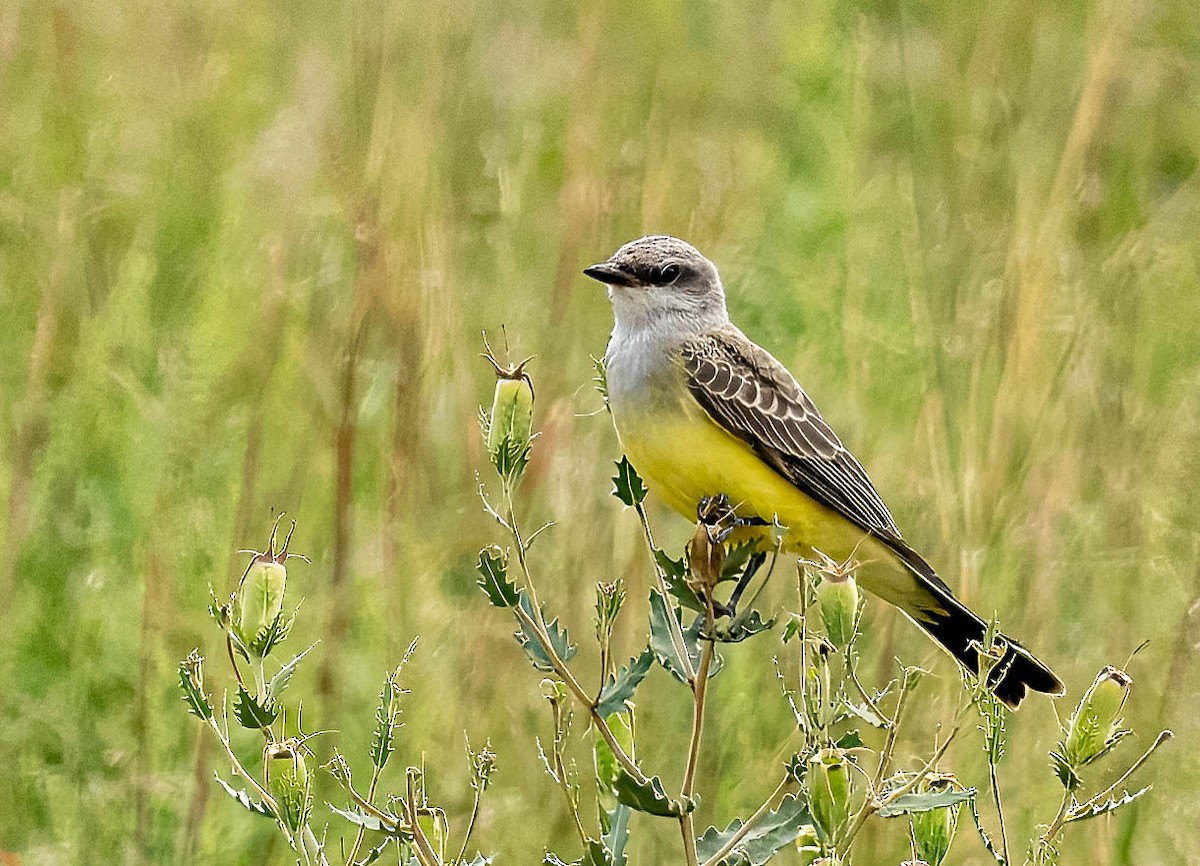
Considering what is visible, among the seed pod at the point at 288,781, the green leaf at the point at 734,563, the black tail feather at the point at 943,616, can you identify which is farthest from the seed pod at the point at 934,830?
the black tail feather at the point at 943,616

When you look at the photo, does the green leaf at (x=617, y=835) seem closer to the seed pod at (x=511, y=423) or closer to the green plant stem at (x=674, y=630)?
the green plant stem at (x=674, y=630)

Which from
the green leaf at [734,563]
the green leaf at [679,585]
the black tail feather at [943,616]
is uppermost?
the green leaf at [679,585]

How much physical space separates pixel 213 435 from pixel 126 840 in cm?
98

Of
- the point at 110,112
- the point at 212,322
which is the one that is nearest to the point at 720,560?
the point at 212,322

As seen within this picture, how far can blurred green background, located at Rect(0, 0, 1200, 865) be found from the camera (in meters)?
3.52

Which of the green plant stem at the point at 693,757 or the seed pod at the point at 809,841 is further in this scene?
the green plant stem at the point at 693,757

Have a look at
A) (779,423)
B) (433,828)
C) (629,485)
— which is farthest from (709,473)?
(433,828)

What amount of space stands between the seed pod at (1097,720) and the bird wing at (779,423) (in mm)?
1427

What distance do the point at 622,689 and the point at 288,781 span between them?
47cm

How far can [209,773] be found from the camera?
3.32 m

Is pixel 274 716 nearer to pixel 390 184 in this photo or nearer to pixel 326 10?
pixel 390 184

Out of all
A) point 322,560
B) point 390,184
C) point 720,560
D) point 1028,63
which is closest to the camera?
point 720,560

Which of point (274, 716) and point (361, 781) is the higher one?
A: point (274, 716)

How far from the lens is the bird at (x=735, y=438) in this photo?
10.2 ft
